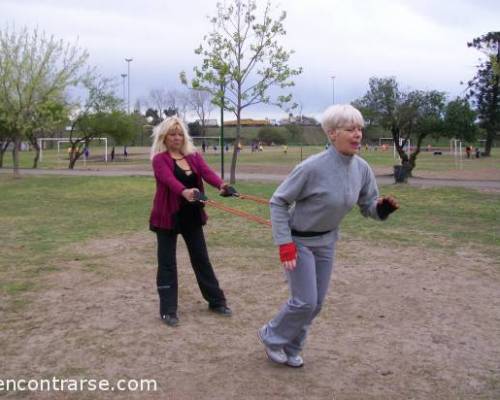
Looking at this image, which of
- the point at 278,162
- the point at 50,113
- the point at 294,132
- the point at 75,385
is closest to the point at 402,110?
the point at 50,113

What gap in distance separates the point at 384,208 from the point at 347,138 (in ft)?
2.09

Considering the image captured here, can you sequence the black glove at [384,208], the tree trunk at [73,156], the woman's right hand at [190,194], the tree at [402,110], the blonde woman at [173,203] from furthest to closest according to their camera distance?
the tree trunk at [73,156], the tree at [402,110], the blonde woman at [173,203], the woman's right hand at [190,194], the black glove at [384,208]

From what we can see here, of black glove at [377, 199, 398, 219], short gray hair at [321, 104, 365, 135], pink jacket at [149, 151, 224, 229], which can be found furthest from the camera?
pink jacket at [149, 151, 224, 229]

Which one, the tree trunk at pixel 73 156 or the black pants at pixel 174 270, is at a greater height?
the tree trunk at pixel 73 156

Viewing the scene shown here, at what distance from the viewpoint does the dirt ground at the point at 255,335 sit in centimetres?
367

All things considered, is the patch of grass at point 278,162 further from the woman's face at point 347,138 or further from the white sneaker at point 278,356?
the woman's face at point 347,138

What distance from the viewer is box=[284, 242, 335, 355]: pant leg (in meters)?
3.79

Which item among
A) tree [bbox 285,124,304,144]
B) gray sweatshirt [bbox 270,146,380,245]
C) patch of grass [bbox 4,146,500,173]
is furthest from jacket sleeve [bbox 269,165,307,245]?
tree [bbox 285,124,304,144]

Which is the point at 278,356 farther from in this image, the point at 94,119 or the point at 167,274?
the point at 94,119

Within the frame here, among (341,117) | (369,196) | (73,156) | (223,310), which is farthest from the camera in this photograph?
(73,156)

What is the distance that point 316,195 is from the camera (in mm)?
3623

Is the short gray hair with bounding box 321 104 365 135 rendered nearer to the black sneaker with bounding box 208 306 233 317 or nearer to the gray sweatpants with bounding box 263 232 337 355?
the gray sweatpants with bounding box 263 232 337 355

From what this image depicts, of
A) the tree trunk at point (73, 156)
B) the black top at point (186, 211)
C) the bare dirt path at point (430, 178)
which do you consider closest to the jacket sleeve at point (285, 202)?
the black top at point (186, 211)

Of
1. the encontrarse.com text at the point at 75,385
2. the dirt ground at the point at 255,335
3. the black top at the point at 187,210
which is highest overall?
the black top at the point at 187,210
